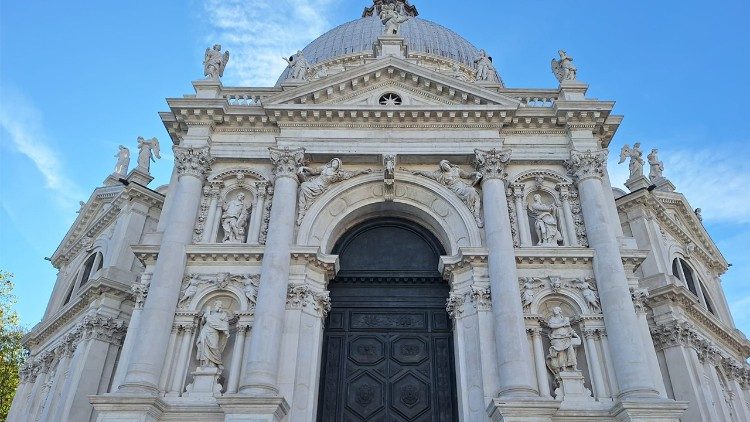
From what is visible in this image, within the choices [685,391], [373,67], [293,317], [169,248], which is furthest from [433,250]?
[685,391]

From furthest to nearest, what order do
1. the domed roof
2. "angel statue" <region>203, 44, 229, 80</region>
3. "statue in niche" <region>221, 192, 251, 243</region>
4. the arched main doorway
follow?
1. the domed roof
2. "angel statue" <region>203, 44, 229, 80</region>
3. "statue in niche" <region>221, 192, 251, 243</region>
4. the arched main doorway

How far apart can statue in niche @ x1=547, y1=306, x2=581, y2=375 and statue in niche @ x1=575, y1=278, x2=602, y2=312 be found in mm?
799

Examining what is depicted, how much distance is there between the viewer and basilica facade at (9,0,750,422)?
1476 cm

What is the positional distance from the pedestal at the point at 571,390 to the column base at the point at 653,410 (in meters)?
1.22

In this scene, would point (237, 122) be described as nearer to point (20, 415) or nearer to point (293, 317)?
point (293, 317)

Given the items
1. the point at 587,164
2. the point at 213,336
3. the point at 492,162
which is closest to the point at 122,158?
the point at 213,336

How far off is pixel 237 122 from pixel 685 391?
17.6 m

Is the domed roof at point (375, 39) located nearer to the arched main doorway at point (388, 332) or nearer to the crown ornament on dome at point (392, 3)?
the crown ornament on dome at point (392, 3)

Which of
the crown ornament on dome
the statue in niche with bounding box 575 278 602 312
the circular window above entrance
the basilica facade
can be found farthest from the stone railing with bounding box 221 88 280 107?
the crown ornament on dome

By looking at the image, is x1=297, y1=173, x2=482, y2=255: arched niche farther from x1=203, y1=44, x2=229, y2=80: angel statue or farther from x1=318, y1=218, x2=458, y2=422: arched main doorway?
x1=203, y1=44, x2=229, y2=80: angel statue

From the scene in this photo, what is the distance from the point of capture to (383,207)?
61.6 feet

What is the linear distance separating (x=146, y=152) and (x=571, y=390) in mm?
19732

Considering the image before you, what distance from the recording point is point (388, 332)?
16.8 meters

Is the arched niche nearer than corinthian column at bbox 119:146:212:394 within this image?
No
